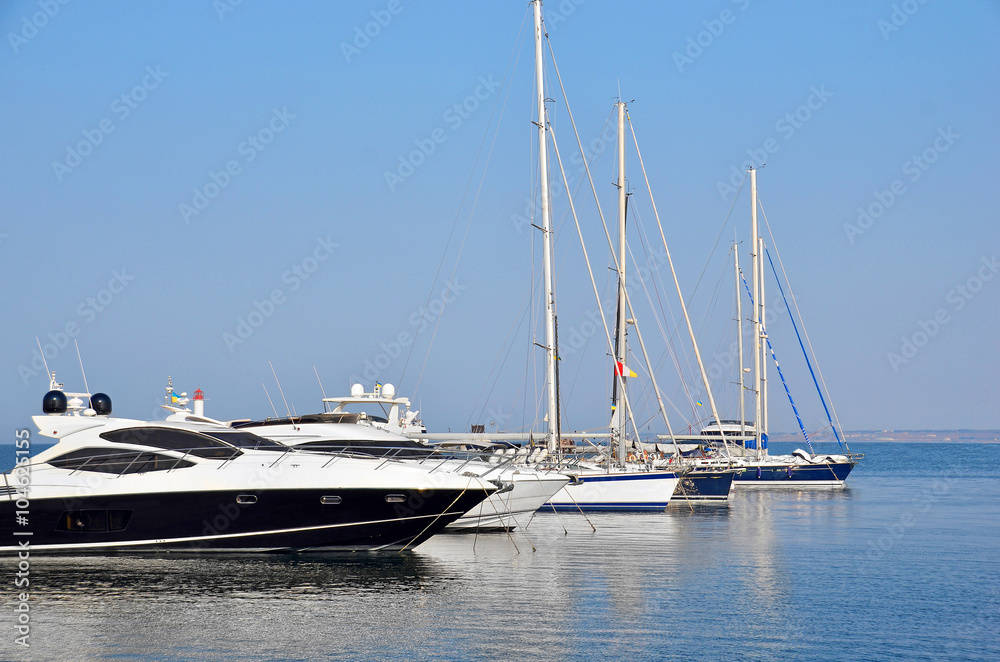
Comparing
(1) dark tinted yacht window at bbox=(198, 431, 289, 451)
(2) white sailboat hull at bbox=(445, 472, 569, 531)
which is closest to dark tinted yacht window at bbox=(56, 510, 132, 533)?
(1) dark tinted yacht window at bbox=(198, 431, 289, 451)

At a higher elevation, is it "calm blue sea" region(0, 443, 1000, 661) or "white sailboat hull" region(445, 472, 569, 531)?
"white sailboat hull" region(445, 472, 569, 531)

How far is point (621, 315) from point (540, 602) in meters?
22.8

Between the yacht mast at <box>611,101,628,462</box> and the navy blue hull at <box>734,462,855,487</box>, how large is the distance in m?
13.8

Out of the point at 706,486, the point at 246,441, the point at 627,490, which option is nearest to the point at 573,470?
the point at 627,490

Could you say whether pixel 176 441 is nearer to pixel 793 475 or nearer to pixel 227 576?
pixel 227 576

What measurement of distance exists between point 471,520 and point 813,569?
8.98 metres

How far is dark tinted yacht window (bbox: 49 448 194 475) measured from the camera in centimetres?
1980

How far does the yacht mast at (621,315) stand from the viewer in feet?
114

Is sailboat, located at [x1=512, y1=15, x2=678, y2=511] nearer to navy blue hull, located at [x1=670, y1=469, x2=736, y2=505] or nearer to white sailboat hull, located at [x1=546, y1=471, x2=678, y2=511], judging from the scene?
white sailboat hull, located at [x1=546, y1=471, x2=678, y2=511]

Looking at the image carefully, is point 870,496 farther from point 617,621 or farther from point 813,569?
point 617,621

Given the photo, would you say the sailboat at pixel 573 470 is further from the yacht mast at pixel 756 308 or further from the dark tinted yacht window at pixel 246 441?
the yacht mast at pixel 756 308

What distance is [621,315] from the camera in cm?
3812

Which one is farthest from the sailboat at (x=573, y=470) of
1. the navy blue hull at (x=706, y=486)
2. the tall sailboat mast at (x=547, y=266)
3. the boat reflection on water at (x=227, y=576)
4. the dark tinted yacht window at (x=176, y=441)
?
the dark tinted yacht window at (x=176, y=441)

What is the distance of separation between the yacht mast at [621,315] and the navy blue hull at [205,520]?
16.1 metres
